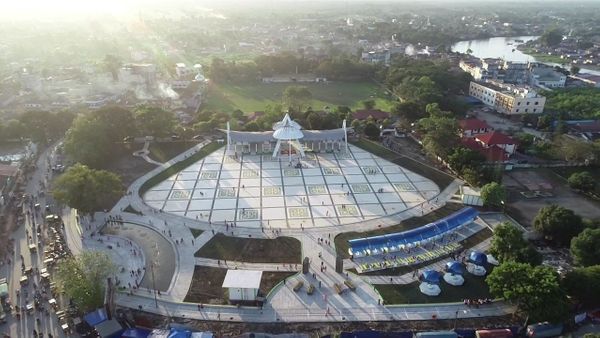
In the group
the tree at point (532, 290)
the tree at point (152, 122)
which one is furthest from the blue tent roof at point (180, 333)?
the tree at point (152, 122)

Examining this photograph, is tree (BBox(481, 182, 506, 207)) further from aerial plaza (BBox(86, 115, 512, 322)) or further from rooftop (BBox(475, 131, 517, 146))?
rooftop (BBox(475, 131, 517, 146))

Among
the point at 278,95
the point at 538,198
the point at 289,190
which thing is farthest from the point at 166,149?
the point at 538,198

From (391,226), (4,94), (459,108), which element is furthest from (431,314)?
(4,94)

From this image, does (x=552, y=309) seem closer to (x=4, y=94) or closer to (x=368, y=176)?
(x=368, y=176)

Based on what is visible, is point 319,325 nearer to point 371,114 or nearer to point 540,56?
point 371,114

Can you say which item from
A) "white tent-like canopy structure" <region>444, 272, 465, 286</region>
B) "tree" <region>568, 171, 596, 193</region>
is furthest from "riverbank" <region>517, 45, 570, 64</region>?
"white tent-like canopy structure" <region>444, 272, 465, 286</region>

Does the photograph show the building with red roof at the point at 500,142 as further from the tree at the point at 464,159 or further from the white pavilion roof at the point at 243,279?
the white pavilion roof at the point at 243,279
